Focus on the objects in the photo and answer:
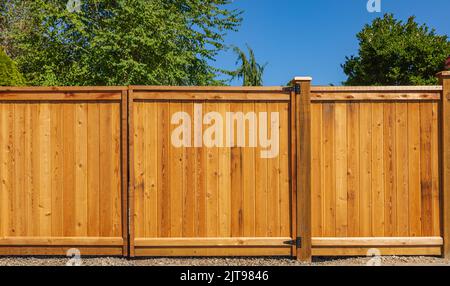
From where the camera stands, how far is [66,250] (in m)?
4.86

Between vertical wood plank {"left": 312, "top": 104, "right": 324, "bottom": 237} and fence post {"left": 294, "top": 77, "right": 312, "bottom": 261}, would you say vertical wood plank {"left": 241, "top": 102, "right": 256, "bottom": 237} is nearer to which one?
fence post {"left": 294, "top": 77, "right": 312, "bottom": 261}

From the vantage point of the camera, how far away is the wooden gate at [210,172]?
477 cm

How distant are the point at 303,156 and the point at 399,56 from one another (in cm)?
1764

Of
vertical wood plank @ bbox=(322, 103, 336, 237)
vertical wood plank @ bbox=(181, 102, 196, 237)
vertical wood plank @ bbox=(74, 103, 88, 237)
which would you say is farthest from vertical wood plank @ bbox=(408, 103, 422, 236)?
vertical wood plank @ bbox=(74, 103, 88, 237)

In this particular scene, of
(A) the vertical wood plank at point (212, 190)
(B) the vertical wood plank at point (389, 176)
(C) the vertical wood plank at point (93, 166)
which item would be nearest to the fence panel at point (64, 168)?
(C) the vertical wood plank at point (93, 166)

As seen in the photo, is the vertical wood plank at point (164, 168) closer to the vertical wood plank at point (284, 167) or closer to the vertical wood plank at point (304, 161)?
the vertical wood plank at point (284, 167)

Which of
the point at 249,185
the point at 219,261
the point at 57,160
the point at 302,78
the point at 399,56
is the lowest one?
the point at 219,261

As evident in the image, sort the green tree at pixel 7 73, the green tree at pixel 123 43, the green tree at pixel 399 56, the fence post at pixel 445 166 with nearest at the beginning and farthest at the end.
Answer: the fence post at pixel 445 166, the green tree at pixel 7 73, the green tree at pixel 123 43, the green tree at pixel 399 56

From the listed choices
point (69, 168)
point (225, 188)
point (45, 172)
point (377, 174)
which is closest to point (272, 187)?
point (225, 188)

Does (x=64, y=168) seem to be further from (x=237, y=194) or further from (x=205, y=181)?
(x=237, y=194)

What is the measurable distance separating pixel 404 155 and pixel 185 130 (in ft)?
8.88

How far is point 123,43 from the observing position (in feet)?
37.1

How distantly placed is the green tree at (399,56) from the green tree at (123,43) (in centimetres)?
992

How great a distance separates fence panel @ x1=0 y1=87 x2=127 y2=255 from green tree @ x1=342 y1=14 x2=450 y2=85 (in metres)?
17.5
